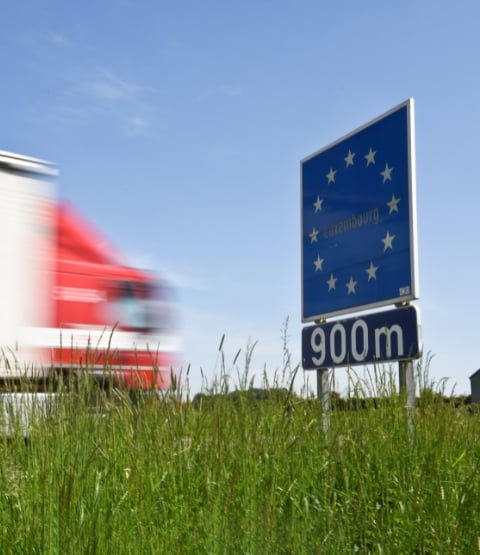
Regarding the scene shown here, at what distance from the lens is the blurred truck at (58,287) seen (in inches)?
328

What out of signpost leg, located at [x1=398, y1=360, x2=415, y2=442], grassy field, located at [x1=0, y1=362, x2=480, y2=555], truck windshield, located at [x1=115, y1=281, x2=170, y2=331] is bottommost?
grassy field, located at [x1=0, y1=362, x2=480, y2=555]

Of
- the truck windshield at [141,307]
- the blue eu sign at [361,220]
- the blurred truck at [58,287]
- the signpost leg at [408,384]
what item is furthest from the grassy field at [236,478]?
the truck windshield at [141,307]

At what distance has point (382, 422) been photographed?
193 inches

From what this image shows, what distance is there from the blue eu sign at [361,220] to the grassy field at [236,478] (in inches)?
56.2

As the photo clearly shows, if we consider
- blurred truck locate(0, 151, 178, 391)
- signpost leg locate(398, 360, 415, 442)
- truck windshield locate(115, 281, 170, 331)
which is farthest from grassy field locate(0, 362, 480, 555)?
truck windshield locate(115, 281, 170, 331)

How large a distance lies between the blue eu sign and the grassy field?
1427 mm

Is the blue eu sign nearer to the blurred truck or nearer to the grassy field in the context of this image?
the grassy field

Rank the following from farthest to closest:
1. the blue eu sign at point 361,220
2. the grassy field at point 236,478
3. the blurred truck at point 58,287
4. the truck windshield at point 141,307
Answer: the truck windshield at point 141,307 < the blurred truck at point 58,287 < the blue eu sign at point 361,220 < the grassy field at point 236,478

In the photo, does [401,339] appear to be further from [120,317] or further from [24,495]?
[120,317]

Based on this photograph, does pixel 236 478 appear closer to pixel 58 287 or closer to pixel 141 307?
pixel 58 287

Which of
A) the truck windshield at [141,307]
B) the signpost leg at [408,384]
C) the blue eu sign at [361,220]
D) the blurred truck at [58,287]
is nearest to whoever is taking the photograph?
the signpost leg at [408,384]

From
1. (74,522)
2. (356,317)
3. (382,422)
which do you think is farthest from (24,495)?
(356,317)

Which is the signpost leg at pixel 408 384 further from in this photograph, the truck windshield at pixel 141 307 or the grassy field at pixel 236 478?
the truck windshield at pixel 141 307

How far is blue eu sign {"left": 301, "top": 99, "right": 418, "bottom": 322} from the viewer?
6.41 metres
